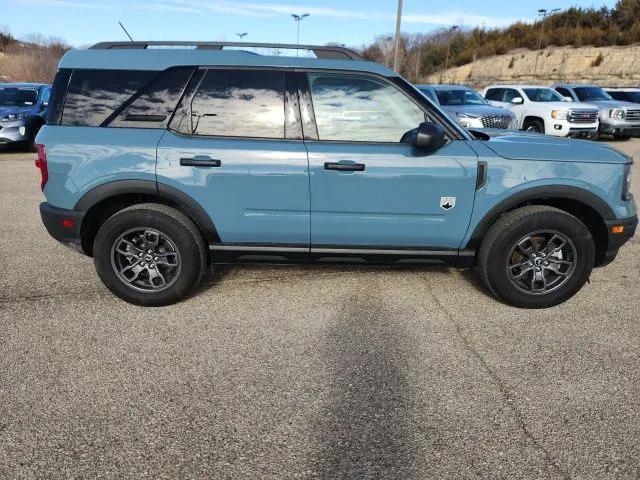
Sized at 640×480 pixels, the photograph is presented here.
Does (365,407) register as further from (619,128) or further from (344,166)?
(619,128)

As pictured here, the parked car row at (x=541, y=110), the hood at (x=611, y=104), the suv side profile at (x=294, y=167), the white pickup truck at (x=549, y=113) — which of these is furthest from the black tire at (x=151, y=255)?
the hood at (x=611, y=104)

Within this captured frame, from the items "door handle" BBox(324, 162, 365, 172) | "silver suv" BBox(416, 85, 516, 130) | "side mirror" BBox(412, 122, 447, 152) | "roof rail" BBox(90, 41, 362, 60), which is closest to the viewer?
"side mirror" BBox(412, 122, 447, 152)

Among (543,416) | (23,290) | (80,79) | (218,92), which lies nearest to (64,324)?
(23,290)

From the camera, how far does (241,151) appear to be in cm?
346

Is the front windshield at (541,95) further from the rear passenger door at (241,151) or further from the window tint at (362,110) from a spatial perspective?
the rear passenger door at (241,151)

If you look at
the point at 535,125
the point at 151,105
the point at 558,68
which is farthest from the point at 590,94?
the point at 558,68

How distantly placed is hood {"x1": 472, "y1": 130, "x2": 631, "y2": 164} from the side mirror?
18.6 inches

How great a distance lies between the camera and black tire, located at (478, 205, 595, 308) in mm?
3578

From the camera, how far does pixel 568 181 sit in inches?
139

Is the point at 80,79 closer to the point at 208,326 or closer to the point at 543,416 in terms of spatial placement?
the point at 208,326

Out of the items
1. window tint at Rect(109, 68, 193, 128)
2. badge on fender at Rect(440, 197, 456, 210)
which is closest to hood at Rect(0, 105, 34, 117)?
window tint at Rect(109, 68, 193, 128)

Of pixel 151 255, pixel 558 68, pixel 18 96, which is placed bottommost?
pixel 151 255

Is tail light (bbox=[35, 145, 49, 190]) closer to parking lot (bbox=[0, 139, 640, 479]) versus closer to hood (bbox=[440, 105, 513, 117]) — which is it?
parking lot (bbox=[0, 139, 640, 479])

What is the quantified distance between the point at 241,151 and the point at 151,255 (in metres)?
1.07
